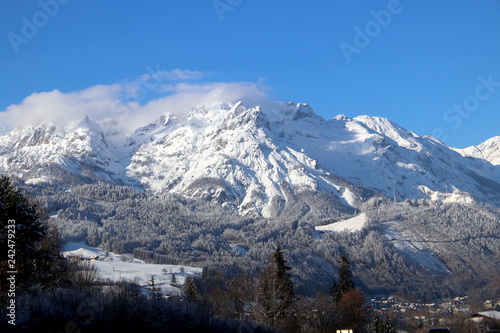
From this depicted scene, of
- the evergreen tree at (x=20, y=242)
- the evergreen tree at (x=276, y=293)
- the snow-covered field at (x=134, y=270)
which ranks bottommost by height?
the evergreen tree at (x=276, y=293)

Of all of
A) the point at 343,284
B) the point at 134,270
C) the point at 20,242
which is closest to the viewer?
the point at 20,242

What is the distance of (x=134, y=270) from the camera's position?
153 m

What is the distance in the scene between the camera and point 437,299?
173000 millimetres

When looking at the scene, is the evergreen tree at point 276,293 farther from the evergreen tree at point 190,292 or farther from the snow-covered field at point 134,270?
the snow-covered field at point 134,270

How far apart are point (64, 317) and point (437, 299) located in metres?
162

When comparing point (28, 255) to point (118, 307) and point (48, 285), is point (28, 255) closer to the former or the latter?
point (48, 285)

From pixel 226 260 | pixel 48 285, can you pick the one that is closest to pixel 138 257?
pixel 226 260

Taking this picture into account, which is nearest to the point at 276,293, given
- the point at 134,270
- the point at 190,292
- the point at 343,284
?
the point at 343,284

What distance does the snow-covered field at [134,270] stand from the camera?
12912 cm

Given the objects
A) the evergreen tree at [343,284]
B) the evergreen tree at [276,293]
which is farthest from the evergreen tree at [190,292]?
the evergreen tree at [343,284]

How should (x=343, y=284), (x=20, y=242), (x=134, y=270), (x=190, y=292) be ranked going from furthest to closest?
(x=134, y=270), (x=190, y=292), (x=343, y=284), (x=20, y=242)

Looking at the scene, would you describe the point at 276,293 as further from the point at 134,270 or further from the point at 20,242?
the point at 134,270

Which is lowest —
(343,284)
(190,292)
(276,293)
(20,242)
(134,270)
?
(276,293)

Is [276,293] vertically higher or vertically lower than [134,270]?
lower
